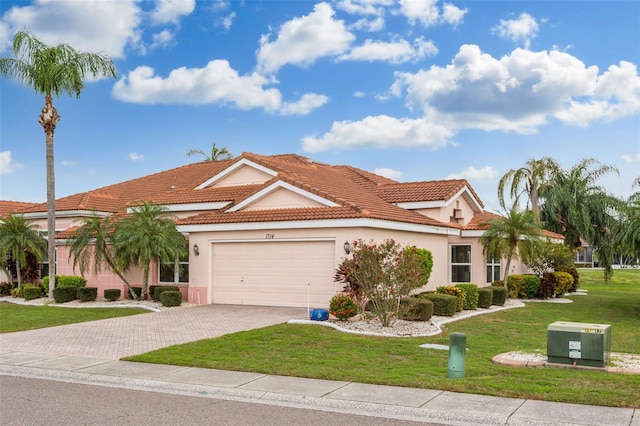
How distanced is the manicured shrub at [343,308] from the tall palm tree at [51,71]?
12.9 m

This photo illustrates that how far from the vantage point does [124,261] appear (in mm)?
23734

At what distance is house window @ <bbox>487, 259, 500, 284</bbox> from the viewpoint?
94.0 feet

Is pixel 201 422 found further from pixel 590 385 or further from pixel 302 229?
pixel 302 229

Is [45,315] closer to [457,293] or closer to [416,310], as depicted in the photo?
[416,310]

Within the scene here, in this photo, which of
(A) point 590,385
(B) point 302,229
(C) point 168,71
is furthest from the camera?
(C) point 168,71

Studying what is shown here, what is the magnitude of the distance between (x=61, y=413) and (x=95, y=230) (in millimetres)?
16110

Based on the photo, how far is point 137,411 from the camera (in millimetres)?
8953

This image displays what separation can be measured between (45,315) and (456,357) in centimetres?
1493

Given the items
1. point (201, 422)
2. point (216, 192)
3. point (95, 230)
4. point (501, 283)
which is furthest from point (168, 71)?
point (201, 422)

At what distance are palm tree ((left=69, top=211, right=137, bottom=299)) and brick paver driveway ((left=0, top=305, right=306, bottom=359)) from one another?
13.3 feet

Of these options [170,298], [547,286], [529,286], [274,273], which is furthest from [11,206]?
[547,286]

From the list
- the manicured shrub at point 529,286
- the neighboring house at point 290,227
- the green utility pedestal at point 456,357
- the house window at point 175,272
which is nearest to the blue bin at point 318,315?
the neighboring house at point 290,227

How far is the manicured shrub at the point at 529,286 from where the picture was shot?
28.4 meters

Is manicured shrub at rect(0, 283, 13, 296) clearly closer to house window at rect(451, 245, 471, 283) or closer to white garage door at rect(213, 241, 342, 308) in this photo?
white garage door at rect(213, 241, 342, 308)
